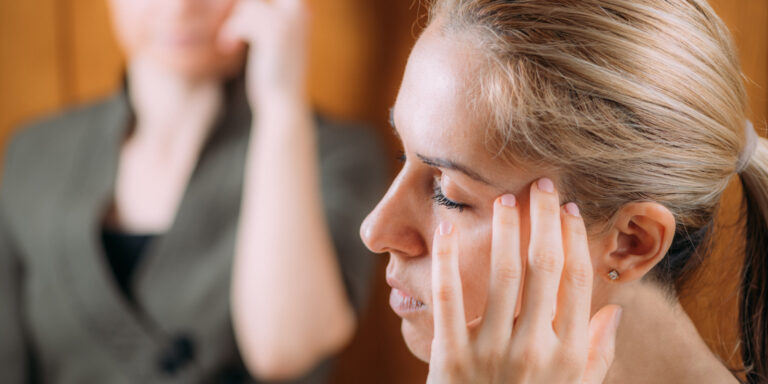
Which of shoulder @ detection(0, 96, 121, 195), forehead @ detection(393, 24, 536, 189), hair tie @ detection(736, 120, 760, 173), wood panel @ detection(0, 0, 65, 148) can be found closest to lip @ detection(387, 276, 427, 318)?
forehead @ detection(393, 24, 536, 189)

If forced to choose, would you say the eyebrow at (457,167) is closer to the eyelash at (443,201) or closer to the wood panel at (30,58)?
the eyelash at (443,201)

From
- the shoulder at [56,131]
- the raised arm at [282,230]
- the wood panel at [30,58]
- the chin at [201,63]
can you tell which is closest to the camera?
the raised arm at [282,230]

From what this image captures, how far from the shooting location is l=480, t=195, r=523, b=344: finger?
0.50 meters

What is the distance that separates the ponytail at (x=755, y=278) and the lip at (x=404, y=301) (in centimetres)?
26

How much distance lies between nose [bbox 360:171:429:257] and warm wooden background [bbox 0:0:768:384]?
0.88 metres

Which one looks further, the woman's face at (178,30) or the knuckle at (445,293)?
the woman's face at (178,30)

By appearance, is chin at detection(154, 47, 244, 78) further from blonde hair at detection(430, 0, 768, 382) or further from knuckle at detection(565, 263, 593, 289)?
knuckle at detection(565, 263, 593, 289)

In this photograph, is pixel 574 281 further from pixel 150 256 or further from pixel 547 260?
pixel 150 256

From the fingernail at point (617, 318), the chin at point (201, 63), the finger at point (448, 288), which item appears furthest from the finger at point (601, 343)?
the chin at point (201, 63)

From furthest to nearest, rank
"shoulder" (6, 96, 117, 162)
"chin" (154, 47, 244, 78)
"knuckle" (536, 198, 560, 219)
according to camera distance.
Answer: "shoulder" (6, 96, 117, 162) → "chin" (154, 47, 244, 78) → "knuckle" (536, 198, 560, 219)

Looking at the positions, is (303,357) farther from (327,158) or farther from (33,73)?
(33,73)

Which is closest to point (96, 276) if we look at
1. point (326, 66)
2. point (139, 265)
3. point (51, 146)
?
point (139, 265)

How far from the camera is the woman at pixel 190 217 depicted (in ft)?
3.80

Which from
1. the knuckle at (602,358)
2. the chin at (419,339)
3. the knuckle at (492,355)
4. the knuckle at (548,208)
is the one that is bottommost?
the chin at (419,339)
